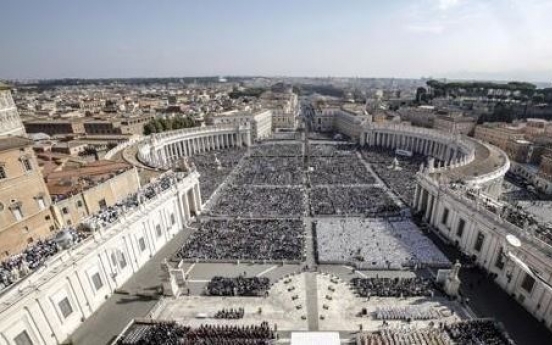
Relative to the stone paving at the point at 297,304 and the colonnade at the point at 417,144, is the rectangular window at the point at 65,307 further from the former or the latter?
the colonnade at the point at 417,144

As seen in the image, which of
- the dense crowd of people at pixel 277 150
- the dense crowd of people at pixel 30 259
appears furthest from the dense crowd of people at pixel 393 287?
the dense crowd of people at pixel 277 150

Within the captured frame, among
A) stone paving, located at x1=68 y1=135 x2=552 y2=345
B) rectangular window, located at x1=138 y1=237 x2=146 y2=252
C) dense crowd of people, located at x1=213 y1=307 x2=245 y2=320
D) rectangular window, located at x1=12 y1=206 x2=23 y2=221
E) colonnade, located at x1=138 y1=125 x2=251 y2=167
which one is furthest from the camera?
colonnade, located at x1=138 y1=125 x2=251 y2=167

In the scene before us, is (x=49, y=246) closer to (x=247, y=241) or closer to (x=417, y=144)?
(x=247, y=241)

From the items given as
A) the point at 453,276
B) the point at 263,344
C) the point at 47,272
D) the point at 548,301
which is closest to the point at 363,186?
the point at 453,276

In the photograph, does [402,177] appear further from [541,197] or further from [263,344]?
[263,344]

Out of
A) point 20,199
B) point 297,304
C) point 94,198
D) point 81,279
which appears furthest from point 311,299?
point 20,199

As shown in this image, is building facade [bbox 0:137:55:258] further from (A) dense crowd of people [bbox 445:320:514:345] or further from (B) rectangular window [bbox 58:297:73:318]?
(A) dense crowd of people [bbox 445:320:514:345]

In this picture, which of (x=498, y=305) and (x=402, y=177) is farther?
(x=402, y=177)

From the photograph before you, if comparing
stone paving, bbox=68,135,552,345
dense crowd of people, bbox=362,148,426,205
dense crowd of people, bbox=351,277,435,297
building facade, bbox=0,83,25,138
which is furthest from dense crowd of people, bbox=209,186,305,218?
building facade, bbox=0,83,25,138
